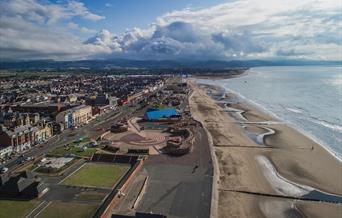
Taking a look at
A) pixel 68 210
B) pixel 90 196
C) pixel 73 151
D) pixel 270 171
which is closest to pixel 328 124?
pixel 270 171

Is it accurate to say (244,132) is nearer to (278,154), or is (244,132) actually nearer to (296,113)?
(278,154)

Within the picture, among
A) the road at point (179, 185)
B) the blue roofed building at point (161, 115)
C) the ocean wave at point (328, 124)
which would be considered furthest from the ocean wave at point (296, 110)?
the road at point (179, 185)

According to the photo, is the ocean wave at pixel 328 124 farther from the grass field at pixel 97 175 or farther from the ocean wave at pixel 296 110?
the grass field at pixel 97 175

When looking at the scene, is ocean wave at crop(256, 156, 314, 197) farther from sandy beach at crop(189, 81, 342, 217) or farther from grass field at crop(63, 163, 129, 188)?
grass field at crop(63, 163, 129, 188)

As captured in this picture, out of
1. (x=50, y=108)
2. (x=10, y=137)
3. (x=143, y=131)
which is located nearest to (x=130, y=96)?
(x=50, y=108)

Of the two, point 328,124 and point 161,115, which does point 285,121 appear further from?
point 161,115

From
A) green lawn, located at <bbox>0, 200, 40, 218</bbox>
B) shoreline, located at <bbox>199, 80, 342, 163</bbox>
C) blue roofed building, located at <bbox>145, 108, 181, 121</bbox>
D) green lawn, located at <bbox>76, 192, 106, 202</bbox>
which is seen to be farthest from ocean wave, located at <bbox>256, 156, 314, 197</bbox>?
blue roofed building, located at <bbox>145, 108, 181, 121</bbox>
